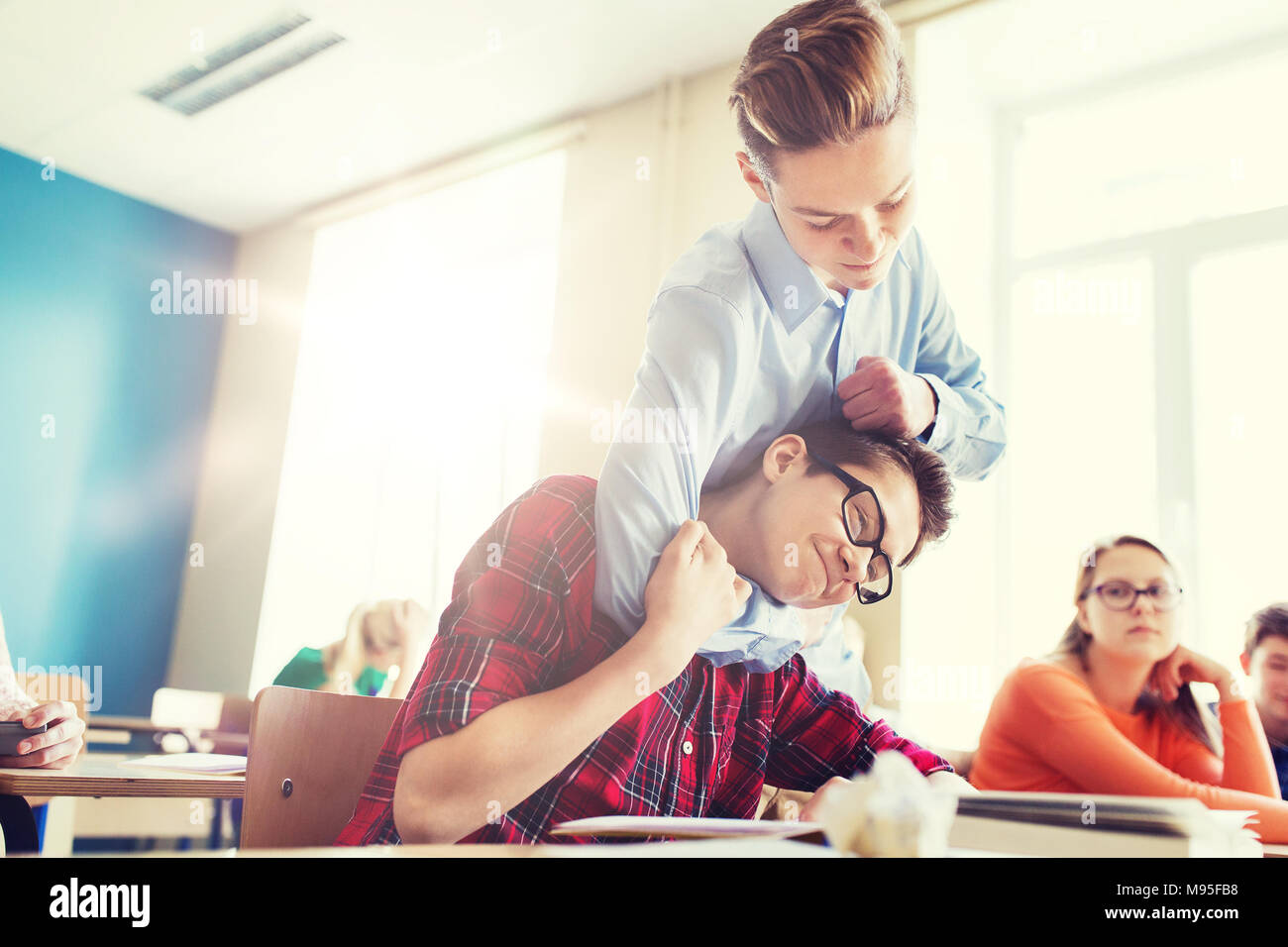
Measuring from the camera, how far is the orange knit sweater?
1.59m

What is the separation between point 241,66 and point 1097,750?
11.4ft

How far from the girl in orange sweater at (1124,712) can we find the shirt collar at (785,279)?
2.99ft

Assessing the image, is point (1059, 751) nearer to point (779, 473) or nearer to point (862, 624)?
point (862, 624)

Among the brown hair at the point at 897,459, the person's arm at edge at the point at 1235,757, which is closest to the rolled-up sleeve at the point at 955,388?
the brown hair at the point at 897,459

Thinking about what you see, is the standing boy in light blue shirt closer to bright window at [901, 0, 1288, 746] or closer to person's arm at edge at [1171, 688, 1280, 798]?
person's arm at edge at [1171, 688, 1280, 798]

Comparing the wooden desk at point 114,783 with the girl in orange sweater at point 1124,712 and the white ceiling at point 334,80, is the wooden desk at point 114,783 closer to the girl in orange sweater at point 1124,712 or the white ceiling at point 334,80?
the girl in orange sweater at point 1124,712

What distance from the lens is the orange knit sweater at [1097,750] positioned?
1594 millimetres

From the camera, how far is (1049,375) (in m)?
2.67

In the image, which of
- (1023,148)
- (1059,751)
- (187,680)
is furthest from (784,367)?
(187,680)

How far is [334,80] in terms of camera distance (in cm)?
335

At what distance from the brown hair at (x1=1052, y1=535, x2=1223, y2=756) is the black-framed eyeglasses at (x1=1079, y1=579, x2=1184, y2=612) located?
0.13 feet

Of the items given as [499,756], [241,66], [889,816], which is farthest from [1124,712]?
[241,66]

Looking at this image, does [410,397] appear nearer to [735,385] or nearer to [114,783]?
[114,783]

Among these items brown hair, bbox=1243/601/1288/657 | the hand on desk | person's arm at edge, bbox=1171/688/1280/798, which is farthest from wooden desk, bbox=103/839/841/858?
brown hair, bbox=1243/601/1288/657
